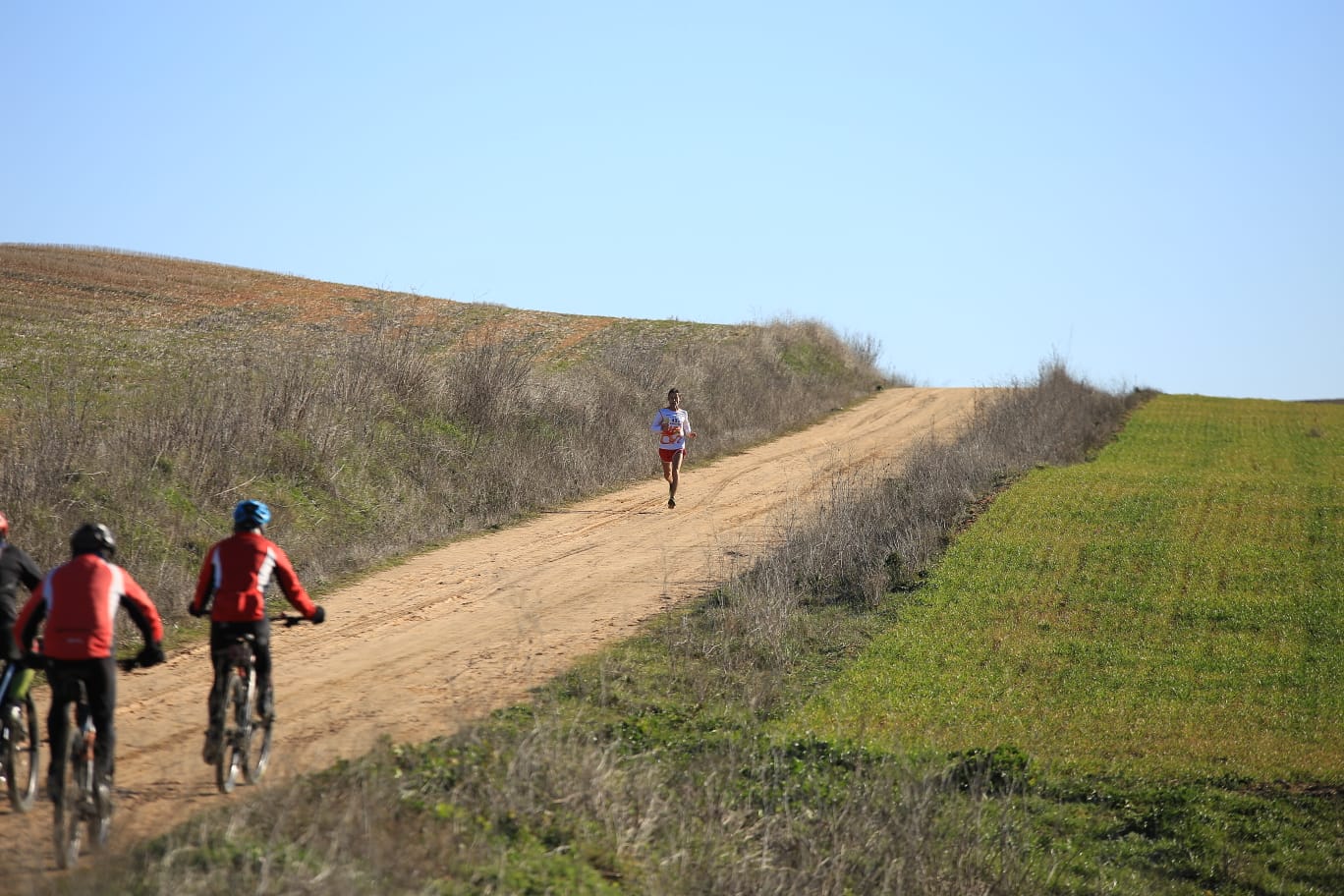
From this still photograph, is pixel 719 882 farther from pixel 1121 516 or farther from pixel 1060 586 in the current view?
pixel 1121 516

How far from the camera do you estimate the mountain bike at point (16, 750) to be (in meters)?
7.76

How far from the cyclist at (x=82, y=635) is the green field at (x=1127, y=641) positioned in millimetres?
5870

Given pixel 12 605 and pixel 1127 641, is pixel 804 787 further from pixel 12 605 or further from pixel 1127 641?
pixel 1127 641

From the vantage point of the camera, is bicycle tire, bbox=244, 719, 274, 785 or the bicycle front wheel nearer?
the bicycle front wheel

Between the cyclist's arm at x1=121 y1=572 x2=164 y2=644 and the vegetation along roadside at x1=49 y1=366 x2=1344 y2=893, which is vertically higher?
the cyclist's arm at x1=121 y1=572 x2=164 y2=644

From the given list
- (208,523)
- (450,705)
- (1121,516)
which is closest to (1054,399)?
(1121,516)

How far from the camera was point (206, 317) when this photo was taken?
37156 mm

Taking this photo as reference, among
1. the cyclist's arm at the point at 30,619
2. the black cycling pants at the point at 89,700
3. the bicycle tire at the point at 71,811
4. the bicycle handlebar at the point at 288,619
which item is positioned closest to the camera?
the bicycle tire at the point at 71,811

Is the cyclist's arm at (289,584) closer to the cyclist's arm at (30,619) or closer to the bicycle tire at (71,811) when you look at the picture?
the cyclist's arm at (30,619)

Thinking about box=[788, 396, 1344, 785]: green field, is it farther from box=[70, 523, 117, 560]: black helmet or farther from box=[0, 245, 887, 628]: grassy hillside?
box=[0, 245, 887, 628]: grassy hillside

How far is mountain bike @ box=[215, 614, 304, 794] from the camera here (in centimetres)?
812

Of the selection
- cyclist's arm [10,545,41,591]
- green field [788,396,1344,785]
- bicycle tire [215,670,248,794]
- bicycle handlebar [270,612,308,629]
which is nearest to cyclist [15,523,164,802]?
cyclist's arm [10,545,41,591]

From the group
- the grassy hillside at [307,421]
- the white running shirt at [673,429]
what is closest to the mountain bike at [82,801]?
the grassy hillside at [307,421]

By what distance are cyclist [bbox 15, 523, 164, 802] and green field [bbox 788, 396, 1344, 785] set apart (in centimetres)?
587
